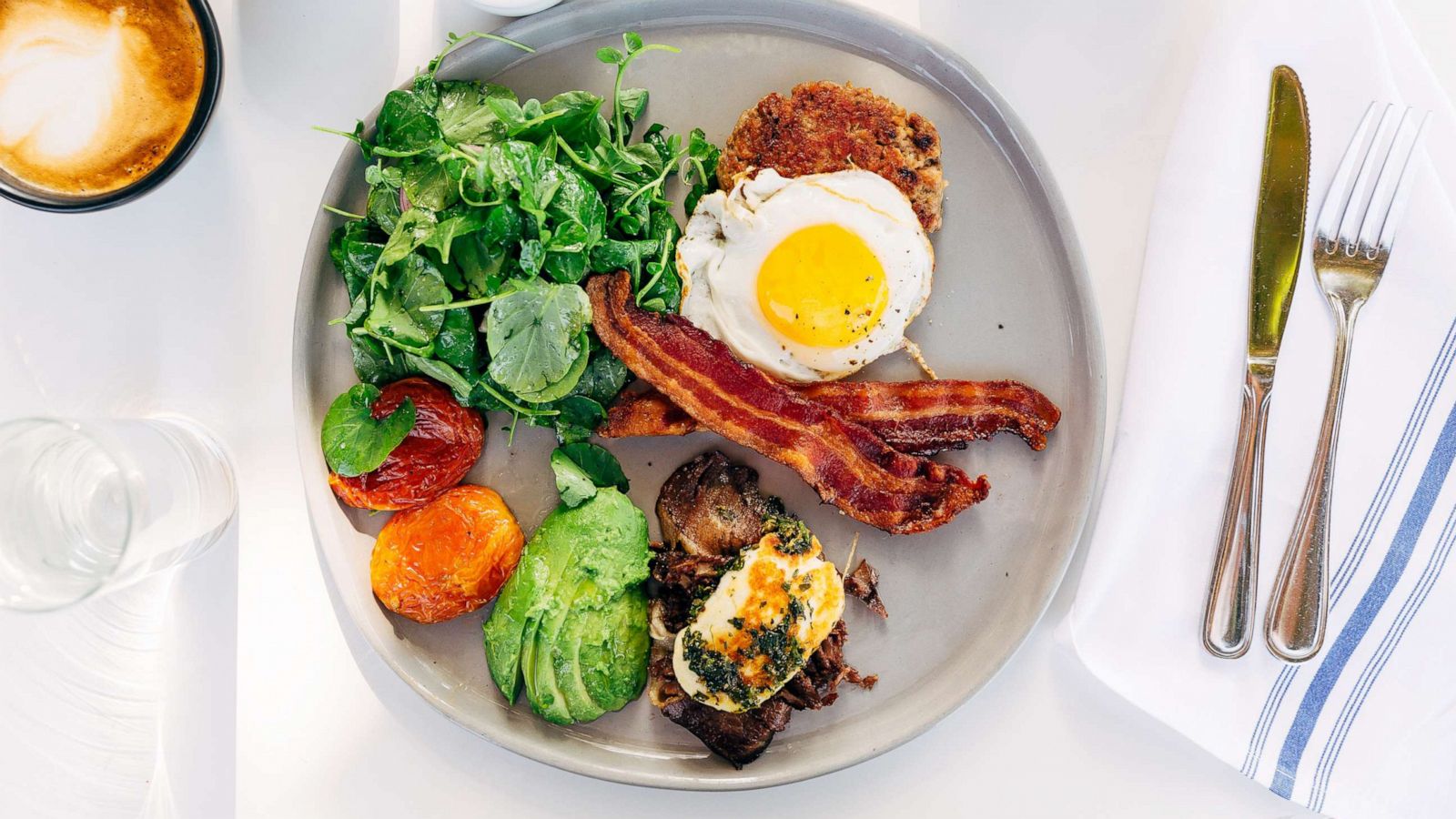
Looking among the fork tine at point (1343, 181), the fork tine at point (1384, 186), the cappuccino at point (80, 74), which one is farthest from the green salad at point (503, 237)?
the fork tine at point (1384, 186)

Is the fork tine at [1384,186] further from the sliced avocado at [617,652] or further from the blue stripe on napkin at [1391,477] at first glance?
the sliced avocado at [617,652]

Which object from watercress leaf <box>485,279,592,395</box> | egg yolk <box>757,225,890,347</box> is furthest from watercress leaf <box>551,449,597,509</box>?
egg yolk <box>757,225,890,347</box>

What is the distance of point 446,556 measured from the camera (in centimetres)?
222

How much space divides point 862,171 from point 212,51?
1702 mm

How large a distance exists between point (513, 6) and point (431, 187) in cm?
52

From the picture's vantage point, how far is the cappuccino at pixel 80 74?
221 centimetres

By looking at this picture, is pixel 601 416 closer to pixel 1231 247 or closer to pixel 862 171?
pixel 862 171

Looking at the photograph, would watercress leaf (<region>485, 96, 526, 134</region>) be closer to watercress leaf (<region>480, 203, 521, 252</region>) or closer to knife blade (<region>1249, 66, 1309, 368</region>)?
watercress leaf (<region>480, 203, 521, 252</region>)

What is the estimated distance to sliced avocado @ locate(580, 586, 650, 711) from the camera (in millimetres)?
2203

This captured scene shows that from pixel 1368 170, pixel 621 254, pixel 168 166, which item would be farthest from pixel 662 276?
pixel 1368 170

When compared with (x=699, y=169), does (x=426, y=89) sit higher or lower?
lower

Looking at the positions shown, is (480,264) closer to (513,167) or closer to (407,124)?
(513,167)

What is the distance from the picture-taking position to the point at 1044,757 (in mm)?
2482

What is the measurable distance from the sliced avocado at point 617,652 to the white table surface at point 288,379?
0.39m
